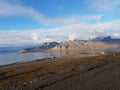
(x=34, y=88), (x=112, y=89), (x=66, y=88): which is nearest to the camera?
(x=112, y=89)

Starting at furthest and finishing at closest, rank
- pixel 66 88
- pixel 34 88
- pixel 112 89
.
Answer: pixel 34 88, pixel 66 88, pixel 112 89

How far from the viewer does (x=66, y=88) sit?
24.4 metres

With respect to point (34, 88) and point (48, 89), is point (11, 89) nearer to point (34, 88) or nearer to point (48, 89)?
point (34, 88)

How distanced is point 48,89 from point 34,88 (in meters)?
2.08

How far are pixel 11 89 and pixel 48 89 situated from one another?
4532mm

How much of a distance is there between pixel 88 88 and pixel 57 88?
10.3ft

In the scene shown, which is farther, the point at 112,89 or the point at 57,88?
the point at 57,88

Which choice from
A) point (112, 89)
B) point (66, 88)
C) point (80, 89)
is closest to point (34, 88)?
point (66, 88)

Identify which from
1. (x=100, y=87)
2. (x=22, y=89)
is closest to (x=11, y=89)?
(x=22, y=89)

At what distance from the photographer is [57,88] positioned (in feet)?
81.0

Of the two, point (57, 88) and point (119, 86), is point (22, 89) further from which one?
point (119, 86)

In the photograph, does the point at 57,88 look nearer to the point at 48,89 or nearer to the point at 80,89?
the point at 48,89

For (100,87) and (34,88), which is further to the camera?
(34,88)

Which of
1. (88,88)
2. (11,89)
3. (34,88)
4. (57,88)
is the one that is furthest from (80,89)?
(11,89)
